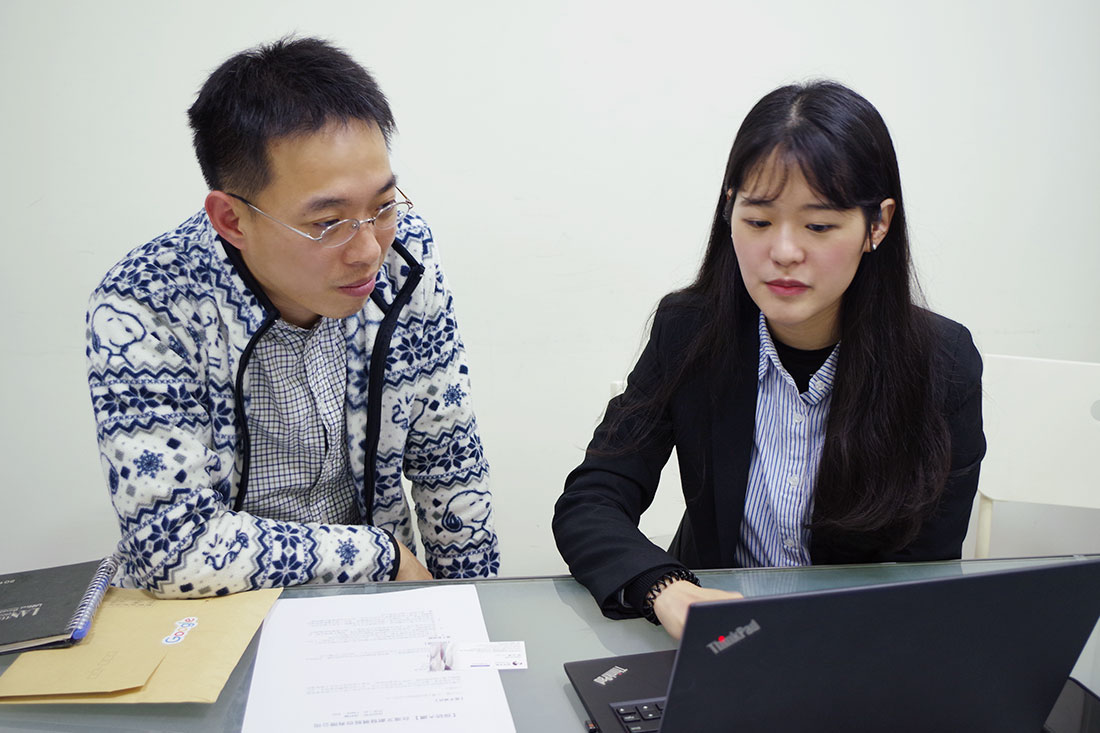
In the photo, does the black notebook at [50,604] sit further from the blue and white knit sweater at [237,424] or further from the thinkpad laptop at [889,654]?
the thinkpad laptop at [889,654]

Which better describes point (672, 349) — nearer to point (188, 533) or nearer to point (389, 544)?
point (389, 544)

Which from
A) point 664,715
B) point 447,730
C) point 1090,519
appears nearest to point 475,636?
point 447,730

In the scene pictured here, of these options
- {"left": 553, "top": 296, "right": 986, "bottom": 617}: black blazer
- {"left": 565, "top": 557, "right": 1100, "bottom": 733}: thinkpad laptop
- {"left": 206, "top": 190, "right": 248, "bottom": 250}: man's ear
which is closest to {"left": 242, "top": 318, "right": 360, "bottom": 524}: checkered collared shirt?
{"left": 206, "top": 190, "right": 248, "bottom": 250}: man's ear

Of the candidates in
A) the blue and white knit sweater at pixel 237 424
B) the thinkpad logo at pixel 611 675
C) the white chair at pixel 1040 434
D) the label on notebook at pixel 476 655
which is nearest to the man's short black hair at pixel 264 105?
the blue and white knit sweater at pixel 237 424

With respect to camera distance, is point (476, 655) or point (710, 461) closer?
point (476, 655)

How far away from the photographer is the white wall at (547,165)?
72.2 inches

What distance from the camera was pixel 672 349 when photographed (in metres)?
1.29

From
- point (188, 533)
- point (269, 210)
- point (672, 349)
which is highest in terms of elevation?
point (269, 210)

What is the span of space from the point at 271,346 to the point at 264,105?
325mm

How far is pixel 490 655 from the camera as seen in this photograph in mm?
889

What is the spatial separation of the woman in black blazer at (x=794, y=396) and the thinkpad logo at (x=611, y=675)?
0.35 ft

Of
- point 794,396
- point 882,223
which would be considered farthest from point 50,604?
point 882,223

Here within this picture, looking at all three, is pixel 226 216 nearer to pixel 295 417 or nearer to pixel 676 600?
pixel 295 417

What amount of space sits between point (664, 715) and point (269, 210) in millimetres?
758
